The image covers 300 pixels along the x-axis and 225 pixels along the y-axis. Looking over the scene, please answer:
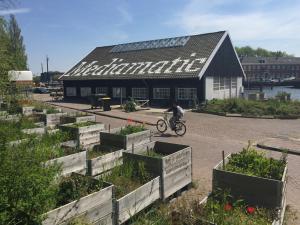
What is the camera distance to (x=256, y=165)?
6656mm

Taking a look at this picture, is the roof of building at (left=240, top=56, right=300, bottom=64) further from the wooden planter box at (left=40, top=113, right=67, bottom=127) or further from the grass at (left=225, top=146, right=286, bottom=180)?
the grass at (left=225, top=146, right=286, bottom=180)

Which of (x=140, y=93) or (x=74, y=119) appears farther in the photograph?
(x=140, y=93)

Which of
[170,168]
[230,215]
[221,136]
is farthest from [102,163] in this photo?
[221,136]

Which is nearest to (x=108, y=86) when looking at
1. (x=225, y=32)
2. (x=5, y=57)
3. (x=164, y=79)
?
(x=164, y=79)

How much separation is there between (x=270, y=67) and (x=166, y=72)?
10061 centimetres

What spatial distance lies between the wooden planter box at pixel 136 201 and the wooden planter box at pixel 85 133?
15.7 ft

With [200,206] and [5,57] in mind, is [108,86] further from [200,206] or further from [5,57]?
[200,206]

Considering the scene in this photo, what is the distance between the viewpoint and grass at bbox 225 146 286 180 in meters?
6.34

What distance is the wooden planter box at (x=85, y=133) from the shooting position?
1091 centimetres

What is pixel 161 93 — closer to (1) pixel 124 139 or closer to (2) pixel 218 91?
(2) pixel 218 91

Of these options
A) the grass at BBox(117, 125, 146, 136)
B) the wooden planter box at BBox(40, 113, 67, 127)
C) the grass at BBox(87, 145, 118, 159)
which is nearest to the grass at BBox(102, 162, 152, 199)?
the grass at BBox(87, 145, 118, 159)

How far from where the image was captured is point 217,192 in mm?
6344

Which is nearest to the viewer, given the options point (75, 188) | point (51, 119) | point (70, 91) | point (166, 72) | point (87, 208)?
point (87, 208)

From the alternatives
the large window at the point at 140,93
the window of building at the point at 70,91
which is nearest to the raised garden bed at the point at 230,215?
the large window at the point at 140,93
